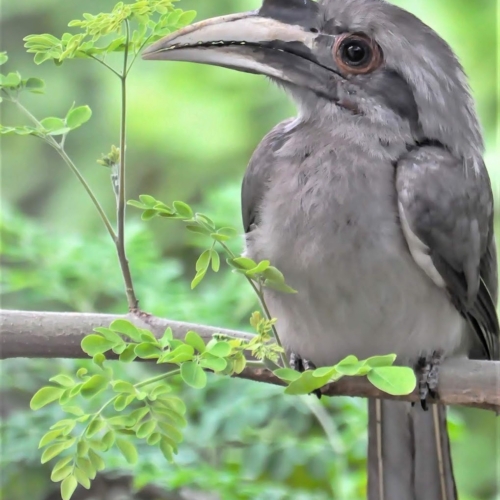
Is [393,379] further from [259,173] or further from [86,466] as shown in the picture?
[259,173]

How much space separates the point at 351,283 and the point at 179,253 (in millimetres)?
862

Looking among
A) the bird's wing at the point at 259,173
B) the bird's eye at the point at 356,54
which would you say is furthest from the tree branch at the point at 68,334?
the bird's eye at the point at 356,54

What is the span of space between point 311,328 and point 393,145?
238 millimetres

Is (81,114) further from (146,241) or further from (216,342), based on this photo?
(146,241)

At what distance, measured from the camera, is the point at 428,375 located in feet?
3.22

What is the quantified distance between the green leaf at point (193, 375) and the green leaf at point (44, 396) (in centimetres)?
12

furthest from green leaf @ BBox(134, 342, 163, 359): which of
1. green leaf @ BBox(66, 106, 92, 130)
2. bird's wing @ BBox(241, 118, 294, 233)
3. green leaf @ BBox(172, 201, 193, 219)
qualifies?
bird's wing @ BBox(241, 118, 294, 233)

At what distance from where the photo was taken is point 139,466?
3.52ft

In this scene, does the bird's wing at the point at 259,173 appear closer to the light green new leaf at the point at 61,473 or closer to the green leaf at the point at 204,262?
the green leaf at the point at 204,262

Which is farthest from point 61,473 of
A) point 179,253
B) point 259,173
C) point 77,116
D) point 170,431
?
point 179,253

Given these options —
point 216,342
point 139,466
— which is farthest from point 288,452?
point 216,342

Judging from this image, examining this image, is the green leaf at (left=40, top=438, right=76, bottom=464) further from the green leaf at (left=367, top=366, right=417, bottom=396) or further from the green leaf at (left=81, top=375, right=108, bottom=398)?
the green leaf at (left=367, top=366, right=417, bottom=396)

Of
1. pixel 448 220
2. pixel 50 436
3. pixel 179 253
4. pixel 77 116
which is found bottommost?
pixel 179 253

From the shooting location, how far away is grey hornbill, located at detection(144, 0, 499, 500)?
35.9 inches
